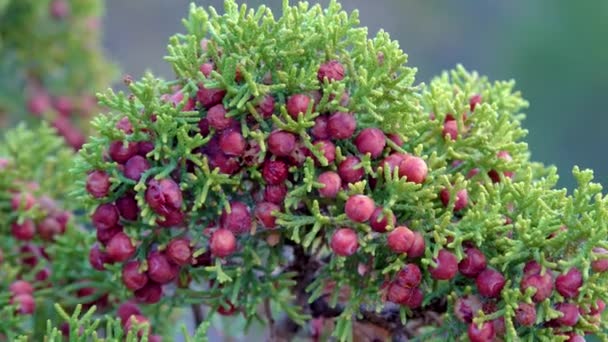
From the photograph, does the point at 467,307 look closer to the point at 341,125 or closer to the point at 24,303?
the point at 341,125

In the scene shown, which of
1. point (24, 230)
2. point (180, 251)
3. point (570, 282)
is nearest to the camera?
point (570, 282)

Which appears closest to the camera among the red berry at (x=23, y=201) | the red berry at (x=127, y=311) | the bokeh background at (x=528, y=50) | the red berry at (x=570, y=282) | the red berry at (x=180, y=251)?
the red berry at (x=570, y=282)

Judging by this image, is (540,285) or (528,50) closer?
(540,285)

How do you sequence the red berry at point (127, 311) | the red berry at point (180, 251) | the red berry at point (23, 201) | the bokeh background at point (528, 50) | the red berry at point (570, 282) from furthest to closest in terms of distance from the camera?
the bokeh background at point (528, 50), the red berry at point (23, 201), the red berry at point (127, 311), the red berry at point (180, 251), the red berry at point (570, 282)

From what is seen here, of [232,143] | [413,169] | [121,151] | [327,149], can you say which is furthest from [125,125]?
[413,169]

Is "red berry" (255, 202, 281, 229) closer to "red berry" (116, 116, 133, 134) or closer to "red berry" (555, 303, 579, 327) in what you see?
"red berry" (116, 116, 133, 134)

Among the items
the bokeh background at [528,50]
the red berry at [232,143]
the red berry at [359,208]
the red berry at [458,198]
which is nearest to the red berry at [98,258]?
the red berry at [232,143]

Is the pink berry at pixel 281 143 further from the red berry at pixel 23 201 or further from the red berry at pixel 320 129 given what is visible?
the red berry at pixel 23 201
